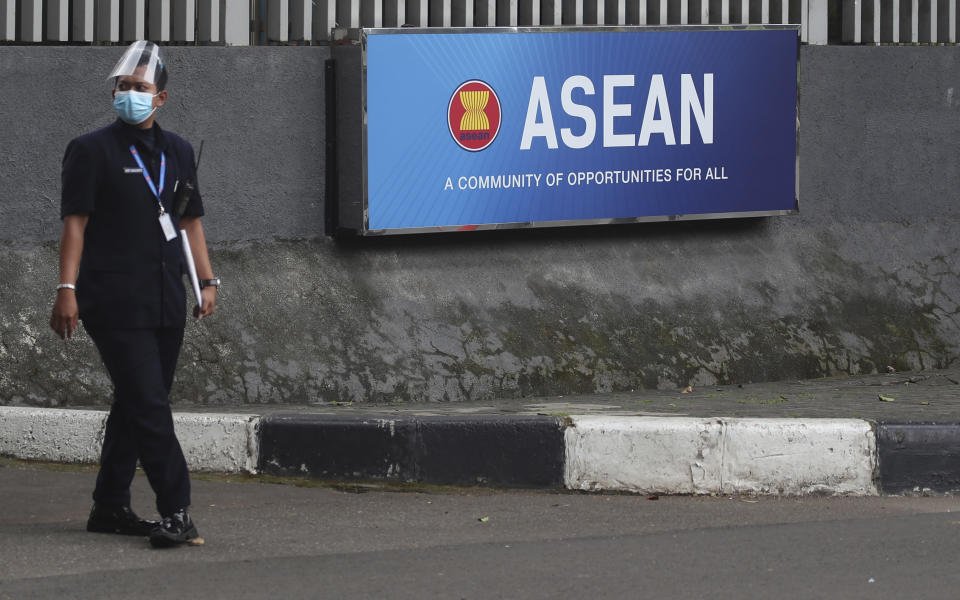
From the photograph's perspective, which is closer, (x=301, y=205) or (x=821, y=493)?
(x=821, y=493)

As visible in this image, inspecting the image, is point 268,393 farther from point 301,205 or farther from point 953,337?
point 953,337

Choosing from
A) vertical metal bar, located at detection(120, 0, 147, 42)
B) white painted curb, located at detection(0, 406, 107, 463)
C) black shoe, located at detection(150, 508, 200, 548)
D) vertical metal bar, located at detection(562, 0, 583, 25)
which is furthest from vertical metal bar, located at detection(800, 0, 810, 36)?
black shoe, located at detection(150, 508, 200, 548)

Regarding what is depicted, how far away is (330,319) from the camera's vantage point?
6.82 meters

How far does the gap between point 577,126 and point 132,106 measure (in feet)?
11.1

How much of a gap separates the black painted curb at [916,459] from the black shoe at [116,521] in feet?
8.57

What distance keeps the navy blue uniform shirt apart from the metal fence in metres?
2.43

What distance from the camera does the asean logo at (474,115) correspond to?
23.4 ft

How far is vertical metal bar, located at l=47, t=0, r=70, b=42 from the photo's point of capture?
6645mm

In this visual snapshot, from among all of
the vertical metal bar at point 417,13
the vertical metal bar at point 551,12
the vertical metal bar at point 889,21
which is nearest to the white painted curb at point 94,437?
the vertical metal bar at point 417,13

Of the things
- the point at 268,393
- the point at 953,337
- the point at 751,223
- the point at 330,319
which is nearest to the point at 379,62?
the point at 330,319

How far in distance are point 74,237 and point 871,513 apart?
2.76 m

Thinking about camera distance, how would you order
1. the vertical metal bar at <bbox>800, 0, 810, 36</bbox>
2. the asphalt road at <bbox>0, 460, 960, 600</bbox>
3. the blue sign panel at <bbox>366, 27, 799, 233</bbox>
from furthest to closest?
the vertical metal bar at <bbox>800, 0, 810, 36</bbox>, the blue sign panel at <bbox>366, 27, 799, 233</bbox>, the asphalt road at <bbox>0, 460, 960, 600</bbox>

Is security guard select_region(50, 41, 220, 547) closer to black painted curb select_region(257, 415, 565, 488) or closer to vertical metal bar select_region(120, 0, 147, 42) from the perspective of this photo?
black painted curb select_region(257, 415, 565, 488)

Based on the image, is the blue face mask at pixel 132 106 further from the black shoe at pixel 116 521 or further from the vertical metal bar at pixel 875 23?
the vertical metal bar at pixel 875 23
